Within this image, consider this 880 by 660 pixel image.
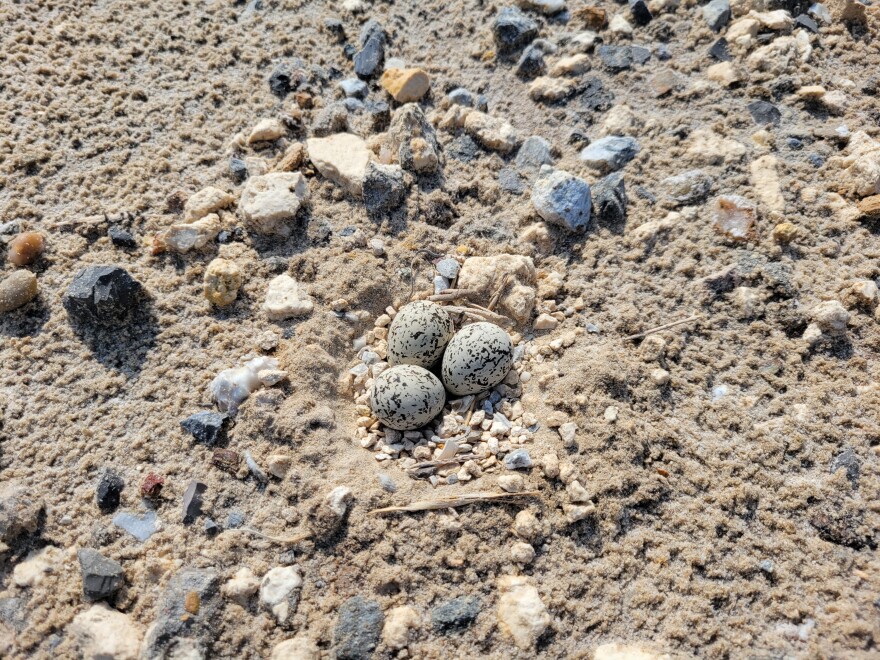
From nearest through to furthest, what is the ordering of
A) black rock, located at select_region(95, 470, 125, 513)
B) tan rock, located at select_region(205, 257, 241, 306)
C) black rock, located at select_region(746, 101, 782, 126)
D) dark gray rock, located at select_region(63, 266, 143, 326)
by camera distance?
black rock, located at select_region(95, 470, 125, 513) < dark gray rock, located at select_region(63, 266, 143, 326) < tan rock, located at select_region(205, 257, 241, 306) < black rock, located at select_region(746, 101, 782, 126)

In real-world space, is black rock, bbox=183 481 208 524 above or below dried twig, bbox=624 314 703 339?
above

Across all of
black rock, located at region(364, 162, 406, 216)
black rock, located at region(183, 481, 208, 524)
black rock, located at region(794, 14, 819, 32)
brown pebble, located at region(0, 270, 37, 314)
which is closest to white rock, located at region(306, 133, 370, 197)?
black rock, located at region(364, 162, 406, 216)

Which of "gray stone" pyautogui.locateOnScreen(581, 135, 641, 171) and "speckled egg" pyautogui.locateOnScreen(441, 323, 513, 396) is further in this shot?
"gray stone" pyautogui.locateOnScreen(581, 135, 641, 171)

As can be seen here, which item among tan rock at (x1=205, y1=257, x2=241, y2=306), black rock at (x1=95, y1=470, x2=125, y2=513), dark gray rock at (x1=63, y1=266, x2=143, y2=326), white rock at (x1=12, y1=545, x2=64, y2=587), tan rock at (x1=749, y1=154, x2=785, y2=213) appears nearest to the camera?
white rock at (x1=12, y1=545, x2=64, y2=587)

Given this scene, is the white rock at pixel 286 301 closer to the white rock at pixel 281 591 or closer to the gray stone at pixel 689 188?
the white rock at pixel 281 591

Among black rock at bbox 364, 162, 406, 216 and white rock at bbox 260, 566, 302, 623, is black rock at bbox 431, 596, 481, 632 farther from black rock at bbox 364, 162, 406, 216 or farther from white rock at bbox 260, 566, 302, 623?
black rock at bbox 364, 162, 406, 216

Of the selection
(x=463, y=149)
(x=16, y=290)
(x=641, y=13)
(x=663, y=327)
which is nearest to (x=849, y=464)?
(x=663, y=327)

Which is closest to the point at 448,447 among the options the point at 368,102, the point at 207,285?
the point at 207,285

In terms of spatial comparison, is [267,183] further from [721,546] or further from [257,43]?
[721,546]
